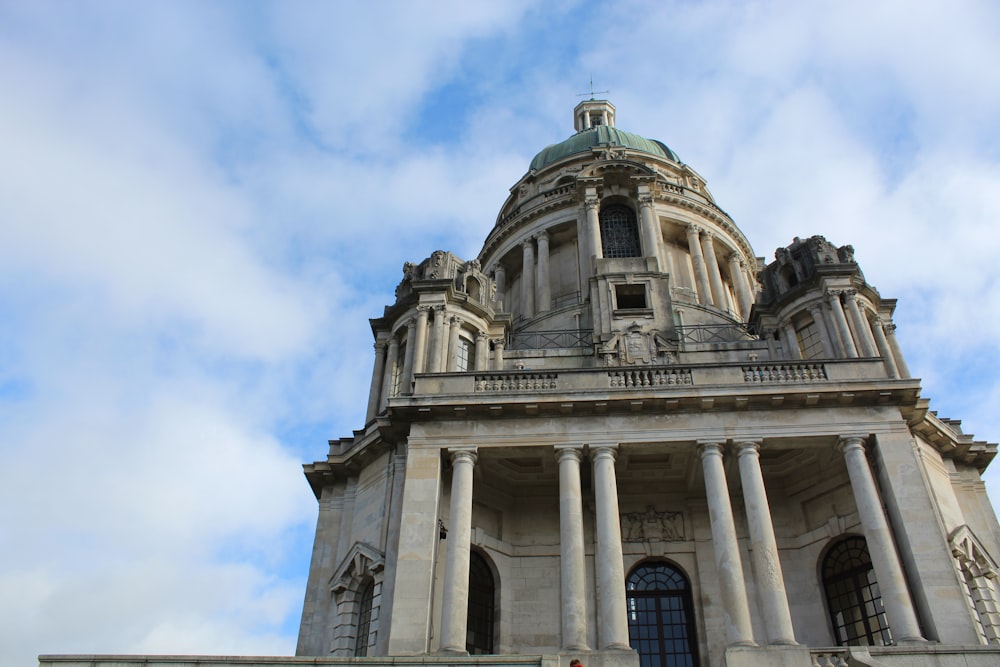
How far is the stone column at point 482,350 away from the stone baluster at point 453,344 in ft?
3.06

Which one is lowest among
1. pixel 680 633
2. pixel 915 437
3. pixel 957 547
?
pixel 680 633

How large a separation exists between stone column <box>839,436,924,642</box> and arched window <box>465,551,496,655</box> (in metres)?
10.9

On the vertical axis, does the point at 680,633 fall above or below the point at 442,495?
below

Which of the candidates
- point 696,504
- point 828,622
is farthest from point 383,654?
point 828,622

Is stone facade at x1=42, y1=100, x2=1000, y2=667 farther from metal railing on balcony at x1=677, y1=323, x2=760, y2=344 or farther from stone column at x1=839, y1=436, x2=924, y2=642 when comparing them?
metal railing on balcony at x1=677, y1=323, x2=760, y2=344

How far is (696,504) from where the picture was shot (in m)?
27.0

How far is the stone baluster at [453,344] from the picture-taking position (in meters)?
30.1

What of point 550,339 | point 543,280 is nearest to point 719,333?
point 550,339

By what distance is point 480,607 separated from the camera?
2536 centimetres

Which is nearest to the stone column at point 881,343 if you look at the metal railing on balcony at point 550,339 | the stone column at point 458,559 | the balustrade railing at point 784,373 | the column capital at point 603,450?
the balustrade railing at point 784,373

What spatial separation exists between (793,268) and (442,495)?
17.2 metres

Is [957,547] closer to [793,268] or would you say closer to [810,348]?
[810,348]

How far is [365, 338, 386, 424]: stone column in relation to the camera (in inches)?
1201

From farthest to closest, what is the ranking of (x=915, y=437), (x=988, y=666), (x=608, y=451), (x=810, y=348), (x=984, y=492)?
(x=810, y=348) → (x=984, y=492) → (x=915, y=437) → (x=608, y=451) → (x=988, y=666)
